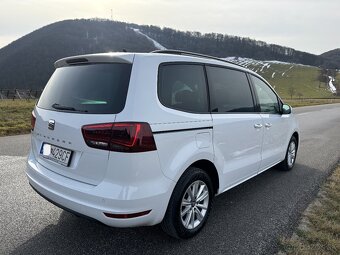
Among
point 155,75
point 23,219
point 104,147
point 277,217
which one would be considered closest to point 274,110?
point 277,217

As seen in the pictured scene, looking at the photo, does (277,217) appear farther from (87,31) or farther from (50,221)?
(87,31)

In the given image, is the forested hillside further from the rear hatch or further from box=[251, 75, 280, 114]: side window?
the rear hatch

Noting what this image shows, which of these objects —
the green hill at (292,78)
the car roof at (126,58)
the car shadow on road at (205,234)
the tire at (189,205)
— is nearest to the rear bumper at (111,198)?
the tire at (189,205)

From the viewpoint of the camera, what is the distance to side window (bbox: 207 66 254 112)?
3945 millimetres

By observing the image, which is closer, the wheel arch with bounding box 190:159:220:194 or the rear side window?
the rear side window

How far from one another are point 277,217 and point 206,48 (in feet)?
481

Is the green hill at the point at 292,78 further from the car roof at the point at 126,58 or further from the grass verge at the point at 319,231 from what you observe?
the car roof at the point at 126,58

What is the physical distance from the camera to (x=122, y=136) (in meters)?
2.89

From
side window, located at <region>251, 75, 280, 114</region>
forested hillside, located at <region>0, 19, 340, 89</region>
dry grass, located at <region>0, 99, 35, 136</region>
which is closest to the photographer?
side window, located at <region>251, 75, 280, 114</region>

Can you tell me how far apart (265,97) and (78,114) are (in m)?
3.15

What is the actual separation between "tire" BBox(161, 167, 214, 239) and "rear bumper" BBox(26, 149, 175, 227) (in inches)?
6.1

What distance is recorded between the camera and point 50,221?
3.86m

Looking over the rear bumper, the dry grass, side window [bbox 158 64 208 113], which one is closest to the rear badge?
the rear bumper

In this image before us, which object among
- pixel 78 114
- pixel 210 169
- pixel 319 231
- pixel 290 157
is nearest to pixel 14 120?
pixel 290 157
